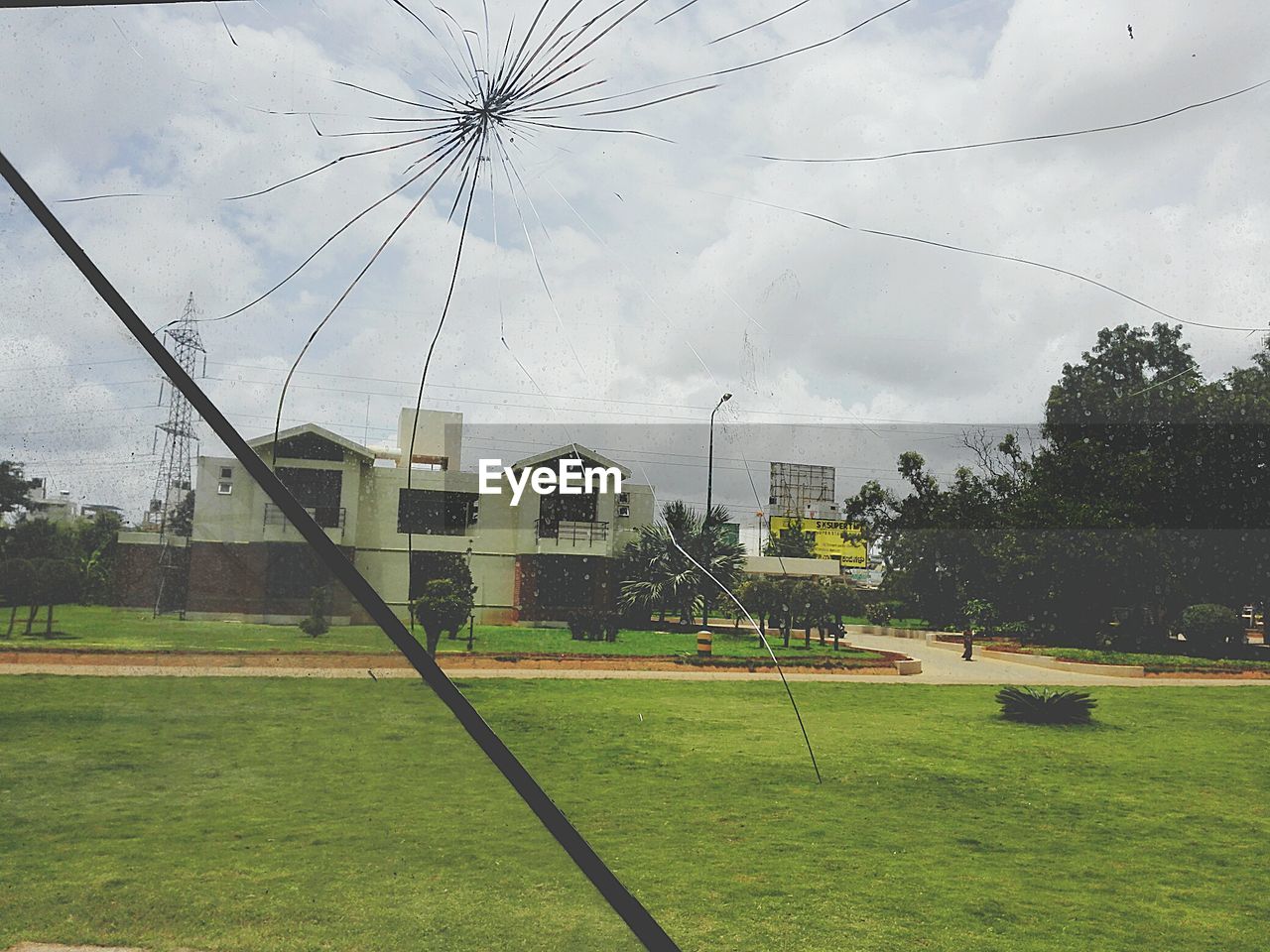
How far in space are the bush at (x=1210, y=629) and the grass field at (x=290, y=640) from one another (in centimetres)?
107

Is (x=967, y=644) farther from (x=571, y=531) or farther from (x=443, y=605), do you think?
(x=443, y=605)

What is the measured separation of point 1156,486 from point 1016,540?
1.66 feet

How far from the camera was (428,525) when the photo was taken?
2500mm

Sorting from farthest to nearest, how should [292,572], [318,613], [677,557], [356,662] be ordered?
[677,557]
[292,572]
[318,613]
[356,662]

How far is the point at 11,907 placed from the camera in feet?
6.07

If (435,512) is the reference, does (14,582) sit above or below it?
below

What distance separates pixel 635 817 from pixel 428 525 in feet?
3.62

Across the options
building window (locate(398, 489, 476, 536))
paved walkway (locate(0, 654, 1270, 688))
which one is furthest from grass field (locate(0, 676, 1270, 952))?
building window (locate(398, 489, 476, 536))

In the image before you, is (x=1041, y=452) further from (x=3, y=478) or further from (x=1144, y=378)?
(x=3, y=478)

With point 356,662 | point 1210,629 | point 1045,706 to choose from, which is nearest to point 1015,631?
point 1045,706

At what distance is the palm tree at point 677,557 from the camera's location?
254cm

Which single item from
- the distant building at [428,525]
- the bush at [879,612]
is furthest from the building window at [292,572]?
the bush at [879,612]

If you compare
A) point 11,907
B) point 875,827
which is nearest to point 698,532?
point 875,827

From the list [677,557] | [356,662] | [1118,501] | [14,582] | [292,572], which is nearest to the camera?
[356,662]
